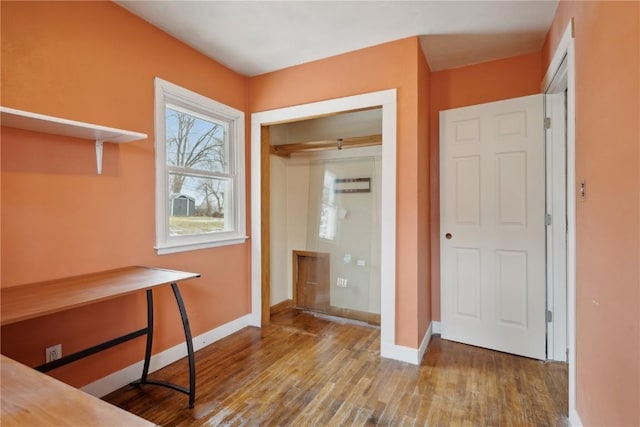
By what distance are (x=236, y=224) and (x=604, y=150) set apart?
275 cm

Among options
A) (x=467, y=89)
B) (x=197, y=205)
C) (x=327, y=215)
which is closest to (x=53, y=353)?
(x=197, y=205)

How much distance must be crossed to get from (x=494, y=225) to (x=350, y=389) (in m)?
1.80

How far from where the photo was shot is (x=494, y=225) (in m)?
2.68

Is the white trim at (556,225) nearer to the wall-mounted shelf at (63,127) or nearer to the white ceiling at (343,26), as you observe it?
the white ceiling at (343,26)

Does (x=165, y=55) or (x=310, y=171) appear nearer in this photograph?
(x=165, y=55)

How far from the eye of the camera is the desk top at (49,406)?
0.64 metres

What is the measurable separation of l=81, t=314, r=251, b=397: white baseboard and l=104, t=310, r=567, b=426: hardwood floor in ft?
0.18

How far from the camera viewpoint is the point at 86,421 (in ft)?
2.12

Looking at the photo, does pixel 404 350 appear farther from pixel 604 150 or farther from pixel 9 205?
pixel 9 205

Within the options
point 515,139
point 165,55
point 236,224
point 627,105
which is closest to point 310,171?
point 236,224

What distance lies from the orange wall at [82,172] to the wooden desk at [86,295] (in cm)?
12

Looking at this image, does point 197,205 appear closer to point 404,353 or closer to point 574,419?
point 404,353

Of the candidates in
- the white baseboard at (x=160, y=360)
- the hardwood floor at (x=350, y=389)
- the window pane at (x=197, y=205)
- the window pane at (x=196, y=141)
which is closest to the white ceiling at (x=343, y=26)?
the window pane at (x=196, y=141)

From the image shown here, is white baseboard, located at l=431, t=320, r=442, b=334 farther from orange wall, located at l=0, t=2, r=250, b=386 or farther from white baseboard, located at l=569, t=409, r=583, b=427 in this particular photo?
orange wall, located at l=0, t=2, r=250, b=386
